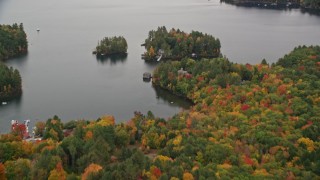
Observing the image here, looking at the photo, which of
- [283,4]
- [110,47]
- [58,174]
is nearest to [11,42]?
[110,47]

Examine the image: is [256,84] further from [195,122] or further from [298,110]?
[195,122]

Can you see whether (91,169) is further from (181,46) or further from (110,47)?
(110,47)

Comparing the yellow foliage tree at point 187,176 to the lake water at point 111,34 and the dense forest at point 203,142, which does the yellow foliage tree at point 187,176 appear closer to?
the dense forest at point 203,142

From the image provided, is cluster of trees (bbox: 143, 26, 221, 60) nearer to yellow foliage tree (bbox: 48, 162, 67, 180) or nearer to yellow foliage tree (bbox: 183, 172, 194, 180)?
yellow foliage tree (bbox: 48, 162, 67, 180)

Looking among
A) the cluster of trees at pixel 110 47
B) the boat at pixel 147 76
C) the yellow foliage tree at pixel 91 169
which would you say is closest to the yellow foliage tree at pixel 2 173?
the yellow foliage tree at pixel 91 169

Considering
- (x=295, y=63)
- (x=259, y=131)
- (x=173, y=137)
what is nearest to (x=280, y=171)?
(x=259, y=131)
